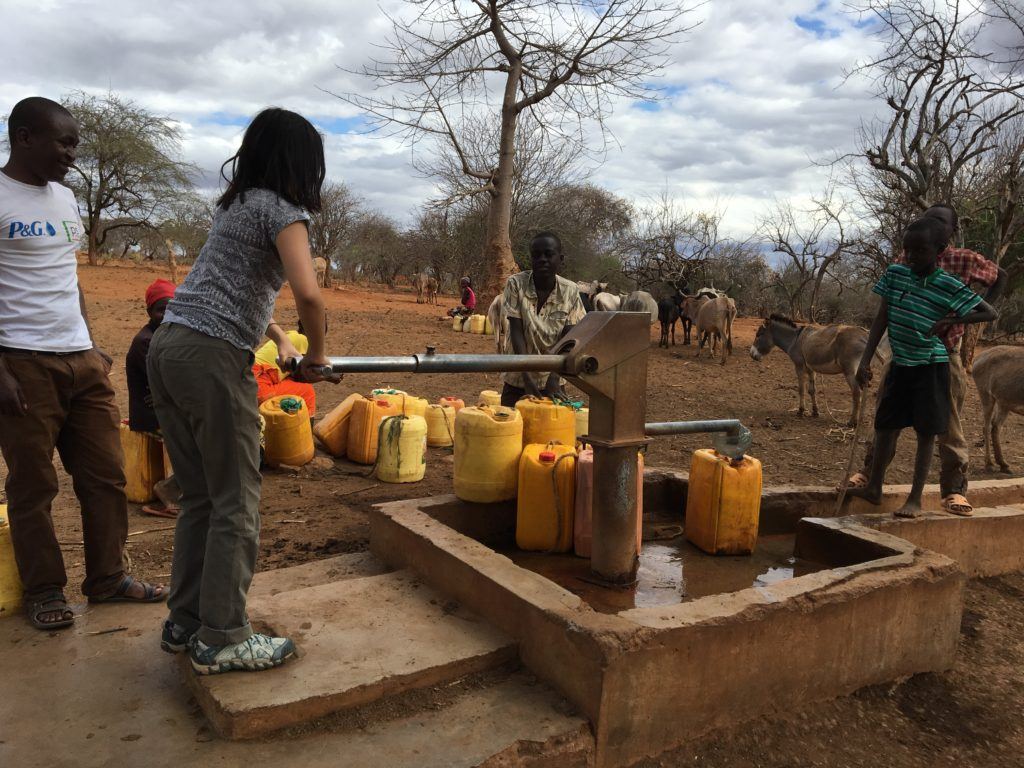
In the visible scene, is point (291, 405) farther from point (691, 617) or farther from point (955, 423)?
point (955, 423)

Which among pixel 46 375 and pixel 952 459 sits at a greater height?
pixel 46 375

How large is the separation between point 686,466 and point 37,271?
16.2ft

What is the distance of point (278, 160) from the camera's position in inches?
81.7

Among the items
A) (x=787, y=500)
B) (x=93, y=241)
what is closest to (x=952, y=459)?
(x=787, y=500)

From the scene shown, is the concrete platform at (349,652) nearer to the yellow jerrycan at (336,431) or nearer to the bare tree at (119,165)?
the yellow jerrycan at (336,431)

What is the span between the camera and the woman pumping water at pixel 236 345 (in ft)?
6.73

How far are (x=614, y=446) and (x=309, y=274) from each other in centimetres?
133

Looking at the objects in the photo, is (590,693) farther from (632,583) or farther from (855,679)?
(855,679)

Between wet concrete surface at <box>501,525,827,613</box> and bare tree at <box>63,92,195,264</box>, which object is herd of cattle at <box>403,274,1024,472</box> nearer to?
wet concrete surface at <box>501,525,827,613</box>

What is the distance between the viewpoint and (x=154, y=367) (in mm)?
2145

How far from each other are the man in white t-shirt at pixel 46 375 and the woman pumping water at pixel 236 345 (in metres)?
0.62

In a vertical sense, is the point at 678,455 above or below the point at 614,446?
below

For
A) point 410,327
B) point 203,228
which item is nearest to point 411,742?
point 410,327

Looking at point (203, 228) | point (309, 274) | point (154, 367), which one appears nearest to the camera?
point (309, 274)
